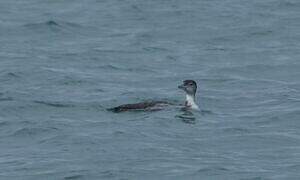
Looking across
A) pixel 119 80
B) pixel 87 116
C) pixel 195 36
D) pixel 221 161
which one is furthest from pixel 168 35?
pixel 221 161

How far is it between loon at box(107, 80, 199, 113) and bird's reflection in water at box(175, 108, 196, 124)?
284 mm

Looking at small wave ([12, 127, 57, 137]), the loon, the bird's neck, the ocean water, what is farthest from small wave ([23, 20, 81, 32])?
small wave ([12, 127, 57, 137])

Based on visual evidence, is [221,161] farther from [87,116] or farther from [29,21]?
[29,21]

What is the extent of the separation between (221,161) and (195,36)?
13207mm

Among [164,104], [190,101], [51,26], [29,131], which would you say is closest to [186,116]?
[164,104]

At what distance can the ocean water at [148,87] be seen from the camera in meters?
21.6

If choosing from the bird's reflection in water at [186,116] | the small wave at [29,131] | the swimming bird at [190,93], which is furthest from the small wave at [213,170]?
the swimming bird at [190,93]

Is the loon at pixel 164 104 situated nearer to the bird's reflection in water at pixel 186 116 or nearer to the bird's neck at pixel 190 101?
the bird's neck at pixel 190 101

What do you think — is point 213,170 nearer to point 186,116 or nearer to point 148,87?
point 186,116

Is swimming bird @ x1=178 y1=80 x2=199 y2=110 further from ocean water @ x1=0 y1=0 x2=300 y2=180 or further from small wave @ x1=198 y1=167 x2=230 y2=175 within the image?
small wave @ x1=198 y1=167 x2=230 y2=175

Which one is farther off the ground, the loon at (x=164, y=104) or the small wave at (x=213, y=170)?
the small wave at (x=213, y=170)

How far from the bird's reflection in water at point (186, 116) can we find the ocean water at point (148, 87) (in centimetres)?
2

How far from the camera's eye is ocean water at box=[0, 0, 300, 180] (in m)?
21.6

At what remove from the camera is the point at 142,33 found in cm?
3506
